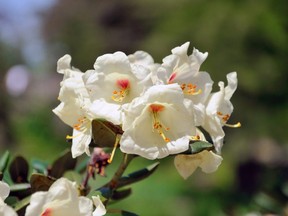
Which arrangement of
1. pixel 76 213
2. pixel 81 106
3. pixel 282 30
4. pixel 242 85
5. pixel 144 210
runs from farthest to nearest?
pixel 242 85
pixel 282 30
pixel 144 210
pixel 81 106
pixel 76 213

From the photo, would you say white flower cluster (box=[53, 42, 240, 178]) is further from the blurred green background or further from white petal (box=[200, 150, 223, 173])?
the blurred green background

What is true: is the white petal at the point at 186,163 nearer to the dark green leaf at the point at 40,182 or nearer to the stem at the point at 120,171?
the stem at the point at 120,171

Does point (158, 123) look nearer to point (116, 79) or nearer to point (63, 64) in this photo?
point (116, 79)

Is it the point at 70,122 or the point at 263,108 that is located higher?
the point at 70,122

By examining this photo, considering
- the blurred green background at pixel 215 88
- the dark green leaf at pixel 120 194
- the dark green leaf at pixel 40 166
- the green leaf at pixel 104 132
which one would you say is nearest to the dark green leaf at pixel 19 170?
the dark green leaf at pixel 40 166

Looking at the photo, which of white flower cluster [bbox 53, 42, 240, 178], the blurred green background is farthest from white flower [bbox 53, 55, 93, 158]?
the blurred green background

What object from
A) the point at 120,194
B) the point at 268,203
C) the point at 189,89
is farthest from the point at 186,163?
the point at 268,203

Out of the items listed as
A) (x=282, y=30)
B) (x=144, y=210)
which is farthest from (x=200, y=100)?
(x=282, y=30)

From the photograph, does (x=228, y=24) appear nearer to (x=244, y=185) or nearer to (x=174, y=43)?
(x=174, y=43)
